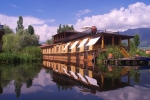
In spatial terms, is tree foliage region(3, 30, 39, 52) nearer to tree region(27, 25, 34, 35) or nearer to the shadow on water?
tree region(27, 25, 34, 35)

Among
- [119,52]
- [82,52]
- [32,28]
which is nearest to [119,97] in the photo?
[119,52]

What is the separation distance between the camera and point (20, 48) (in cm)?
5762

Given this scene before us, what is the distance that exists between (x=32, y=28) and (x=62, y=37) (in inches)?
1217

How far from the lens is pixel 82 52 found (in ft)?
130

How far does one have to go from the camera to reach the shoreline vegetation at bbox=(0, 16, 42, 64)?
30.7 metres

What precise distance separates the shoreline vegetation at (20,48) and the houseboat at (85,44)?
6.82m

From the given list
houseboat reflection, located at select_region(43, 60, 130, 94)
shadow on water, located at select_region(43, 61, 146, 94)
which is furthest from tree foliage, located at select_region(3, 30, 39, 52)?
houseboat reflection, located at select_region(43, 60, 130, 94)

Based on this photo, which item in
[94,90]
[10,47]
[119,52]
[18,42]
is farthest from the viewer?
[18,42]

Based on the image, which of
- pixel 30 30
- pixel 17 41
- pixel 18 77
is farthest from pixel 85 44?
pixel 30 30

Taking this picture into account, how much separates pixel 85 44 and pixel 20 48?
88.1ft

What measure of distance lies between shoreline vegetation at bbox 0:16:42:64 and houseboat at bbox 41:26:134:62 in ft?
22.4

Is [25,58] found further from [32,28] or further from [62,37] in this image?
[32,28]

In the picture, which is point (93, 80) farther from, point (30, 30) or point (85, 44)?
point (30, 30)

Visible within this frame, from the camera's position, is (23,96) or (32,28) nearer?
(23,96)
